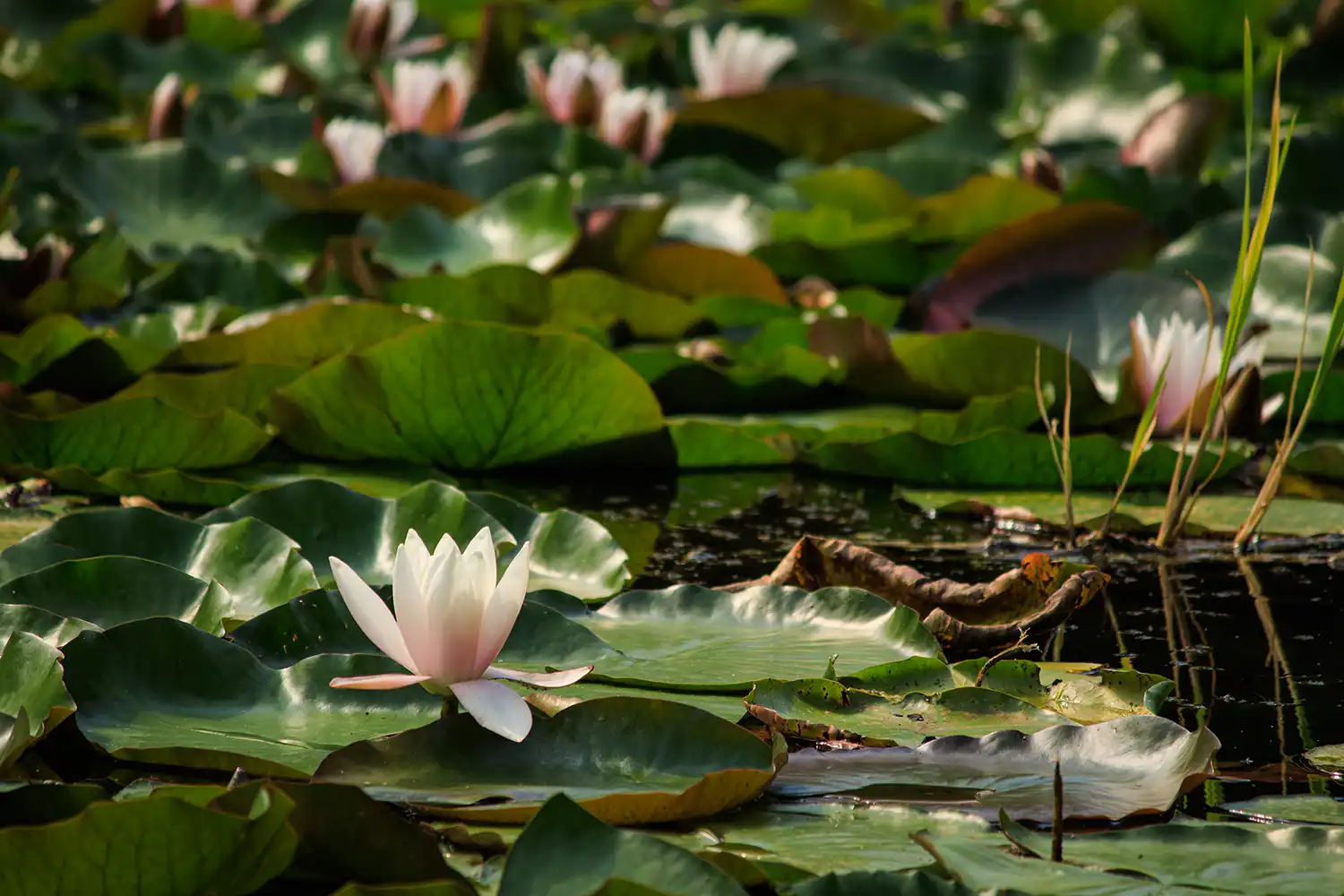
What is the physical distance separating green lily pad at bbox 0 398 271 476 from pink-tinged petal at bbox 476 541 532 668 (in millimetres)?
855

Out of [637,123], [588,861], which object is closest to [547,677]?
[588,861]

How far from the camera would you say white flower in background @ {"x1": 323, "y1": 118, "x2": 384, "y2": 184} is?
313cm

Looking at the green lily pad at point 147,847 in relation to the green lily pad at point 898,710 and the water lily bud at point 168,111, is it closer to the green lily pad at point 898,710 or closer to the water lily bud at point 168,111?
the green lily pad at point 898,710

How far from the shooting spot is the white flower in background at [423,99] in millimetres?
3500

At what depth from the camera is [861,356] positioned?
2.09 meters

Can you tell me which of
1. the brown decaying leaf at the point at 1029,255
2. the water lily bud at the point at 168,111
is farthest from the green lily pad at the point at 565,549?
the water lily bud at the point at 168,111

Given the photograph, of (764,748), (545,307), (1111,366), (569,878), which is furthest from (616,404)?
(569,878)

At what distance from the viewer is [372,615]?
0.91 meters

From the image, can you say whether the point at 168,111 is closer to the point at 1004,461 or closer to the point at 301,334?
the point at 301,334

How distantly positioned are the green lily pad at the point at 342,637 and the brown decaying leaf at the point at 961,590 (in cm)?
20

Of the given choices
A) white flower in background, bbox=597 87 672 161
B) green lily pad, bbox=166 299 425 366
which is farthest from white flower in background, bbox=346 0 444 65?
green lily pad, bbox=166 299 425 366

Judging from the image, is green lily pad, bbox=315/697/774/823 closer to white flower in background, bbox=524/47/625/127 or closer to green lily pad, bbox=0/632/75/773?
green lily pad, bbox=0/632/75/773

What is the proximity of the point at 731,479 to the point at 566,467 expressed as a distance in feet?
0.68

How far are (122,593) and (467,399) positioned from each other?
67cm
